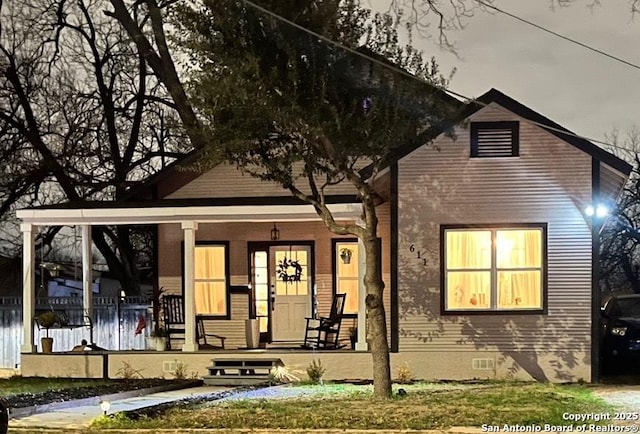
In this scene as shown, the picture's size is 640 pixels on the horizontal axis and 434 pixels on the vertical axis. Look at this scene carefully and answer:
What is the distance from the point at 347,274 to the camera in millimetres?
18641

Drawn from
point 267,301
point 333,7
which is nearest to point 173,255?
point 267,301

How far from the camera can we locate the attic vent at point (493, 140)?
16.6 meters

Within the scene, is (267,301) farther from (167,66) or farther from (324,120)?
(167,66)

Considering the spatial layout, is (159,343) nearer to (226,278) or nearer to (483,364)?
(226,278)

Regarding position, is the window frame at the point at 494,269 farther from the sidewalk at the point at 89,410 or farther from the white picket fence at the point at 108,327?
the white picket fence at the point at 108,327

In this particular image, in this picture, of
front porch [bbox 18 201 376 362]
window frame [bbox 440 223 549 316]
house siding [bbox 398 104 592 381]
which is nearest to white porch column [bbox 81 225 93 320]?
front porch [bbox 18 201 376 362]

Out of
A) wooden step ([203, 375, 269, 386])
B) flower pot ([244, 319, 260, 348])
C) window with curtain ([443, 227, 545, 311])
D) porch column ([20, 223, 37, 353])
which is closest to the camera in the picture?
wooden step ([203, 375, 269, 386])

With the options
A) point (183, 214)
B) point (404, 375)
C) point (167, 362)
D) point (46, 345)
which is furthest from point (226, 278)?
point (404, 375)

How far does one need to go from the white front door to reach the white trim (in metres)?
1.90

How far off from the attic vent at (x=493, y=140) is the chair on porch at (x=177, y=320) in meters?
6.27

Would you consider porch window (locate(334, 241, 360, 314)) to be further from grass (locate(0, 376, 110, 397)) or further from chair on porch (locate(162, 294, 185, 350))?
grass (locate(0, 376, 110, 397))

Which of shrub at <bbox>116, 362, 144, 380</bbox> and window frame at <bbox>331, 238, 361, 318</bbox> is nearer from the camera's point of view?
shrub at <bbox>116, 362, 144, 380</bbox>

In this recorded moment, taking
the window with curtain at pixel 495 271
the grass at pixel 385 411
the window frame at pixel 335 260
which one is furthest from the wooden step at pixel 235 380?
the window with curtain at pixel 495 271

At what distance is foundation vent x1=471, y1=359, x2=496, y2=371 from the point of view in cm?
1651
